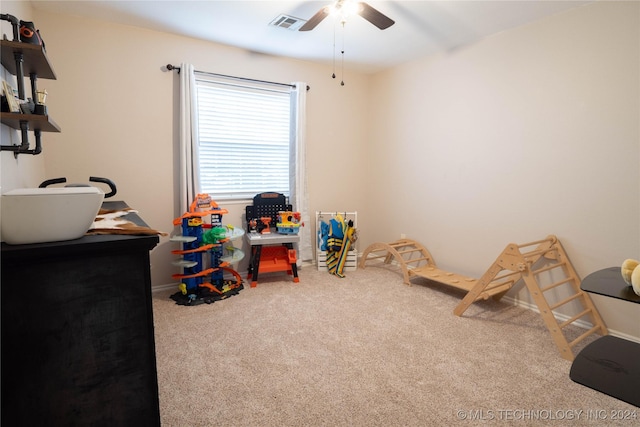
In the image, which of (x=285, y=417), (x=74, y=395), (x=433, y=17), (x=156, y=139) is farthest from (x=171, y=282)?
(x=433, y=17)

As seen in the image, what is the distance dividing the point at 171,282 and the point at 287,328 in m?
1.50

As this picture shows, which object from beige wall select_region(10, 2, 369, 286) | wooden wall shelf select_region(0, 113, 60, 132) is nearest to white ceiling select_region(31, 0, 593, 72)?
beige wall select_region(10, 2, 369, 286)

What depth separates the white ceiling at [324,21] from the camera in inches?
96.1

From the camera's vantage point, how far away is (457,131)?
10.8 ft

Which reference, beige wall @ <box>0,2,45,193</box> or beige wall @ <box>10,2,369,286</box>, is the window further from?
beige wall @ <box>0,2,45,193</box>

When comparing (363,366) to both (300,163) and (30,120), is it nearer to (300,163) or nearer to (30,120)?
(30,120)

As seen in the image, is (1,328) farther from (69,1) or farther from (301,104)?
(301,104)

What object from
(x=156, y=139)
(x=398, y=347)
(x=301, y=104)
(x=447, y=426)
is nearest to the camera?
(x=447, y=426)

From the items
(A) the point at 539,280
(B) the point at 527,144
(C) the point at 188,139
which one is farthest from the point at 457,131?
(C) the point at 188,139

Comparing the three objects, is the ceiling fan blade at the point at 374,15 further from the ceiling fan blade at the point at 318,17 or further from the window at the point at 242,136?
the window at the point at 242,136

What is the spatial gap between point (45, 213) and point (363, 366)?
1.75 m

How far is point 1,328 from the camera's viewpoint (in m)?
0.87

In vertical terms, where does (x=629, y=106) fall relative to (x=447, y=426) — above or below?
above

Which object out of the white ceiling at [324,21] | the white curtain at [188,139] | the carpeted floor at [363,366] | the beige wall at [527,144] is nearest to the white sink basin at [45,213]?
the carpeted floor at [363,366]
